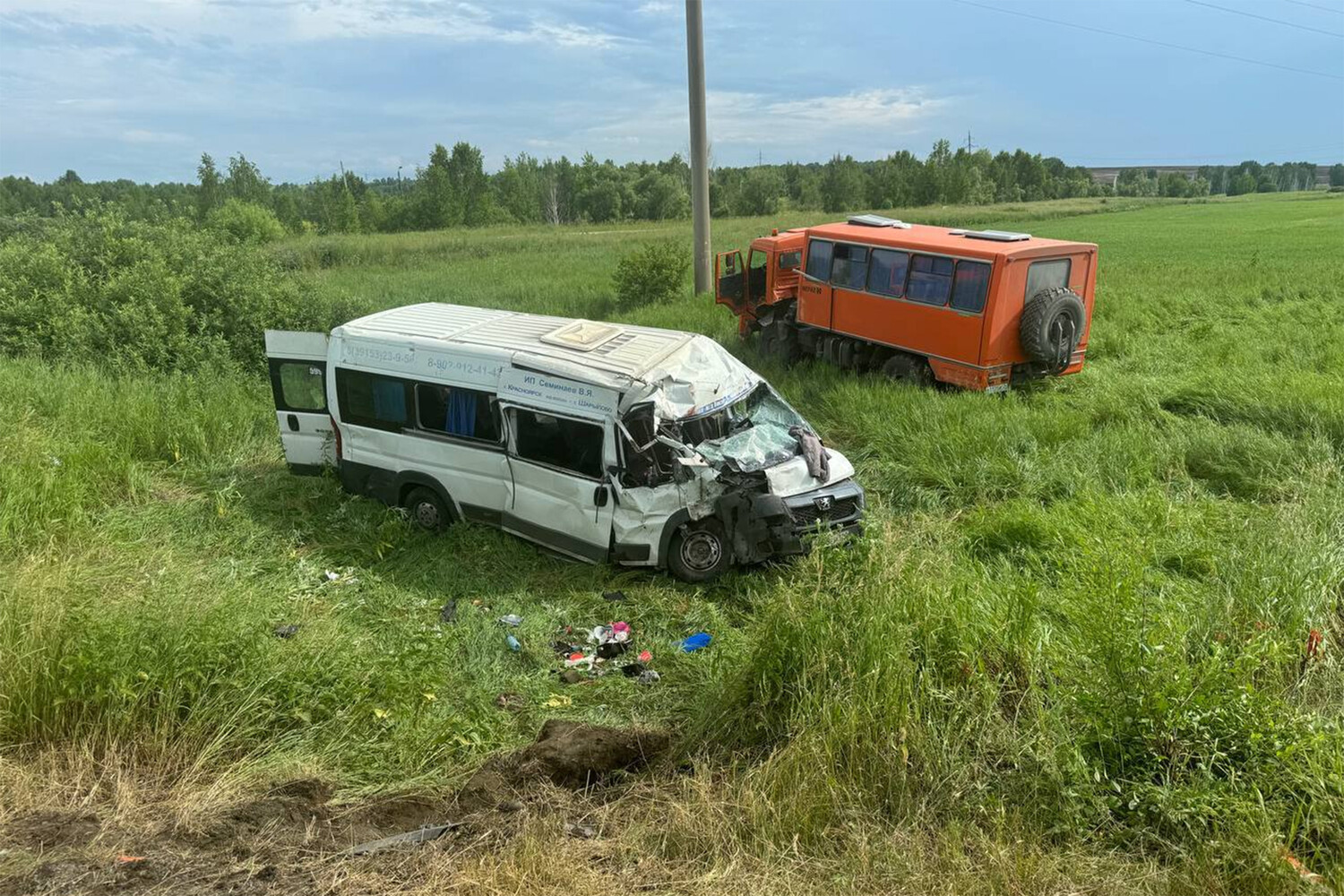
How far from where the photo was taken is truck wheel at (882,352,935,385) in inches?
519

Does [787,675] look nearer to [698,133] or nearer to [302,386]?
[302,386]

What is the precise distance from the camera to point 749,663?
5070mm

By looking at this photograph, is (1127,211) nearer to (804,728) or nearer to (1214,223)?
(1214,223)

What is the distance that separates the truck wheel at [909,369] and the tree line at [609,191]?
5431 centimetres

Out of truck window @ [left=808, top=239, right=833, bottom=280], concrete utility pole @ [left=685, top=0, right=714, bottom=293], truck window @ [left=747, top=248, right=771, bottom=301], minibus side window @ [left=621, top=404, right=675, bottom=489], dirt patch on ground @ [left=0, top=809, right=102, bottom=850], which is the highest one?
concrete utility pole @ [left=685, top=0, right=714, bottom=293]

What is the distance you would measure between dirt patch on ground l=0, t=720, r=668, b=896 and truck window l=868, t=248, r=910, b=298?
999 cm

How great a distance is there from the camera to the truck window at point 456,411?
8047mm

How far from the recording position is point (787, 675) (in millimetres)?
4828

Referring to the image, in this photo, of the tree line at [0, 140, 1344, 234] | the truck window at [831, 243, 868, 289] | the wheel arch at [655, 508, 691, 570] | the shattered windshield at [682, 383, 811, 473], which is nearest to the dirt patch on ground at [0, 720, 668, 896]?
the wheel arch at [655, 508, 691, 570]

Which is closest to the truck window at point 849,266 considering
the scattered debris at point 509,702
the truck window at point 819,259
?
the truck window at point 819,259

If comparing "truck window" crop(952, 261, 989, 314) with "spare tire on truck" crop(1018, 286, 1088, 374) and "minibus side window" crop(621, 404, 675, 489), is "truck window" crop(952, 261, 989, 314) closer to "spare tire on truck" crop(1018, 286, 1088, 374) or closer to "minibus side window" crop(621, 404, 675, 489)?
"spare tire on truck" crop(1018, 286, 1088, 374)

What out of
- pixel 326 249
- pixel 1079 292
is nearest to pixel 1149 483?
pixel 1079 292

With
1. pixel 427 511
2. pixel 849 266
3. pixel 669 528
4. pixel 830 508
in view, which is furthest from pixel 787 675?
pixel 849 266

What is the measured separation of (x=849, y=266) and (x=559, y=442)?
26.6ft
